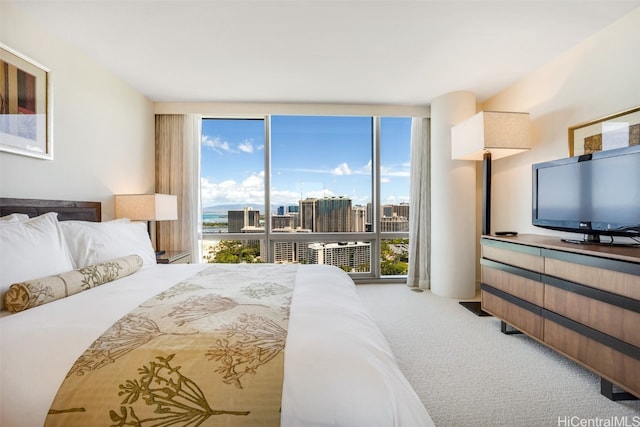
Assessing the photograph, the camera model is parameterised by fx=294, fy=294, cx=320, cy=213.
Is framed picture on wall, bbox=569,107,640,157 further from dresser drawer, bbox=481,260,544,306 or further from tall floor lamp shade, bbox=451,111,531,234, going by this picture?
dresser drawer, bbox=481,260,544,306

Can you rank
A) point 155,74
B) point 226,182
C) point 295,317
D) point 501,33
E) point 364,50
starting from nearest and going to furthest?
point 295,317
point 501,33
point 364,50
point 155,74
point 226,182

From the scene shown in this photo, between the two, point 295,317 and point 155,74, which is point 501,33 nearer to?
point 295,317

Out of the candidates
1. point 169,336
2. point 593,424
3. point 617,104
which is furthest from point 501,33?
point 169,336

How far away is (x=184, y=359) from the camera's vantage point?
0.93 meters

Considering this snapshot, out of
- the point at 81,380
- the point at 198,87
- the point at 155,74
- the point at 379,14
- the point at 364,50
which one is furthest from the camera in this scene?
the point at 198,87

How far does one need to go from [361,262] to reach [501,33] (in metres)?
3.11

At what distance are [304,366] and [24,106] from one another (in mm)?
2667

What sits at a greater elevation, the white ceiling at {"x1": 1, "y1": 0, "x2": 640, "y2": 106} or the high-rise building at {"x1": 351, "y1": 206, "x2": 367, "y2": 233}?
the white ceiling at {"x1": 1, "y1": 0, "x2": 640, "y2": 106}

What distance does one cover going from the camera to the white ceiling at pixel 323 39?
2102 mm

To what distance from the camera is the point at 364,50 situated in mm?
2643

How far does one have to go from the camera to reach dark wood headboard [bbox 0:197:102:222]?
6.50 feet

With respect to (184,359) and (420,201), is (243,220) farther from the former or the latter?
(184,359)

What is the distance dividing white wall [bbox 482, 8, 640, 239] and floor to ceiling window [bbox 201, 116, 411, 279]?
1316mm

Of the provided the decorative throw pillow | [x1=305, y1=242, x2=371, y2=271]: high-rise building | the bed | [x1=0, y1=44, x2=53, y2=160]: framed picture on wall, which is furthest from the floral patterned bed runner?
[x1=305, y1=242, x2=371, y2=271]: high-rise building
